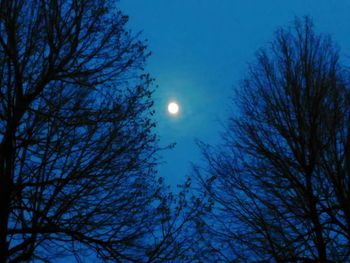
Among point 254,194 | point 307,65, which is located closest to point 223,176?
point 254,194

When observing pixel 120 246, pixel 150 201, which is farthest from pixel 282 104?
pixel 120 246

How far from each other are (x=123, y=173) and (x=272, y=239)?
2819 millimetres

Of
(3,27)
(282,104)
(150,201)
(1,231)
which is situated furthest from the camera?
(282,104)

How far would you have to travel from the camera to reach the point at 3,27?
5758 mm

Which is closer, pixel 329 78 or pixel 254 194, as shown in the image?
pixel 254 194

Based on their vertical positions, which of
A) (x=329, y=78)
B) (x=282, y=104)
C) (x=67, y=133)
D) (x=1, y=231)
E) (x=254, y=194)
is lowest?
(x=1, y=231)

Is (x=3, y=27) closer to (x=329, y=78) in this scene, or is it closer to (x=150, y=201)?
(x=150, y=201)

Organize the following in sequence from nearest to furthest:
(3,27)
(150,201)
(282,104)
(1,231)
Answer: (1,231) < (3,27) < (150,201) < (282,104)

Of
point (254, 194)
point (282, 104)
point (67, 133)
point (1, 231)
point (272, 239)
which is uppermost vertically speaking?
point (282, 104)

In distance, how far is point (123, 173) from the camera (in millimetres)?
6047

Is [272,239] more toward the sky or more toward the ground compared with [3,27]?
more toward the ground

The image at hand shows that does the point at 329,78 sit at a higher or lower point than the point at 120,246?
higher

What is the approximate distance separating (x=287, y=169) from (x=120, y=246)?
3074 mm

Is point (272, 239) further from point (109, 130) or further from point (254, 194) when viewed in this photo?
point (109, 130)
